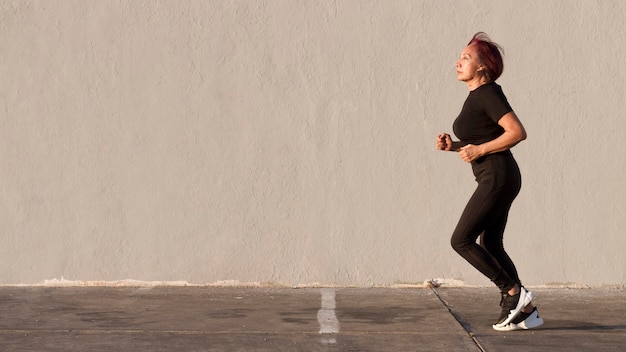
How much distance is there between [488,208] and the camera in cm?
551

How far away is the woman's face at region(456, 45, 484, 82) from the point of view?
220 inches

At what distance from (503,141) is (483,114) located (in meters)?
0.22

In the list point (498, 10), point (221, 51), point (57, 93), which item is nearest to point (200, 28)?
point (221, 51)

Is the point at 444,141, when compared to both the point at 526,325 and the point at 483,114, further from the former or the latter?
the point at 526,325

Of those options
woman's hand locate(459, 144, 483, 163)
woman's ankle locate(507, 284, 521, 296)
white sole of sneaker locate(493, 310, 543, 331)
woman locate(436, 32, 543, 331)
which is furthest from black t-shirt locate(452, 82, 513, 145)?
white sole of sneaker locate(493, 310, 543, 331)

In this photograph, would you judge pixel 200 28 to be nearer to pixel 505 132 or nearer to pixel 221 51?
pixel 221 51

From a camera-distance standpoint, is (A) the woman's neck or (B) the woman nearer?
(B) the woman

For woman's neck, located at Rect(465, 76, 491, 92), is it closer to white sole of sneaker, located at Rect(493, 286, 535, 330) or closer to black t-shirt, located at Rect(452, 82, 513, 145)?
black t-shirt, located at Rect(452, 82, 513, 145)

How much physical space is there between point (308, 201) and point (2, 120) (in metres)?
2.37

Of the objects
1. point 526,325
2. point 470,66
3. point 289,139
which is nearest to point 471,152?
point 470,66

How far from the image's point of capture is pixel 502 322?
5.62 metres

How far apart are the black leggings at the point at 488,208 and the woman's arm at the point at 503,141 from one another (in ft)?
0.27

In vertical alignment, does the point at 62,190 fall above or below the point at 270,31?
below

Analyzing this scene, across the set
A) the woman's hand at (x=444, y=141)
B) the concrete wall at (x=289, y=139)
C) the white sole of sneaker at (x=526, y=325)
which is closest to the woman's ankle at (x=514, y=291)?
the white sole of sneaker at (x=526, y=325)
